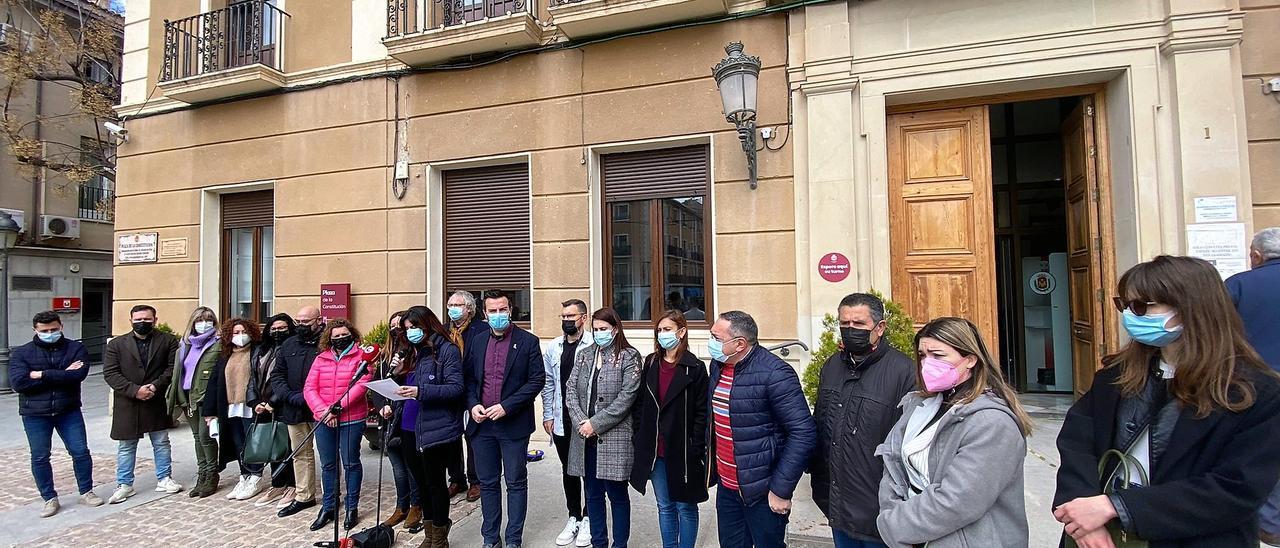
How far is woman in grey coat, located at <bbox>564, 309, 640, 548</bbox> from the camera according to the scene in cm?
401

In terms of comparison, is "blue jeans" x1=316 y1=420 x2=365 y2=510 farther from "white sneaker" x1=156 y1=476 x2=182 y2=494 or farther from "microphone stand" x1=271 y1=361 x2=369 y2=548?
"white sneaker" x1=156 y1=476 x2=182 y2=494

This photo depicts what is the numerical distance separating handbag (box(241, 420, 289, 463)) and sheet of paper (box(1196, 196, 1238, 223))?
8.23 meters

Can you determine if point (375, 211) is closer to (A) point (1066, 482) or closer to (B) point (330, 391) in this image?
(B) point (330, 391)

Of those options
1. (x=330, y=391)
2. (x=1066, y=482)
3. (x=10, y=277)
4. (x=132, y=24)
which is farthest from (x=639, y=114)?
(x=10, y=277)

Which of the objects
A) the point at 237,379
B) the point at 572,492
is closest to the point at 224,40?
the point at 237,379

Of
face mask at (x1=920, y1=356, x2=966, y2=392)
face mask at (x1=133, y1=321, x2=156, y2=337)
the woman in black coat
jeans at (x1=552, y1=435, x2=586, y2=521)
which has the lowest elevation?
jeans at (x1=552, y1=435, x2=586, y2=521)

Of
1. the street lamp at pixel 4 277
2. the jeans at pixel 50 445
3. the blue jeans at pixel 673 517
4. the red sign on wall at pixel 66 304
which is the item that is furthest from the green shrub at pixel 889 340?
the red sign on wall at pixel 66 304

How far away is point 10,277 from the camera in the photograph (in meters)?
15.8

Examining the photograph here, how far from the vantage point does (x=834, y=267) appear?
607 cm

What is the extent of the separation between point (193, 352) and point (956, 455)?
6571 millimetres

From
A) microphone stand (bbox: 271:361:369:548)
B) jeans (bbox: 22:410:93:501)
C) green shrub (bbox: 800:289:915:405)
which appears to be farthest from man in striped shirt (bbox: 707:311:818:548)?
jeans (bbox: 22:410:93:501)

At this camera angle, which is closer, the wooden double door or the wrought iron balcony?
the wooden double door

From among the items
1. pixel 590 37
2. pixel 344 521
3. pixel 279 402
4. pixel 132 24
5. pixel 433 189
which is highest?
pixel 132 24

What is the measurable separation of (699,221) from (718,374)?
3.73 meters
